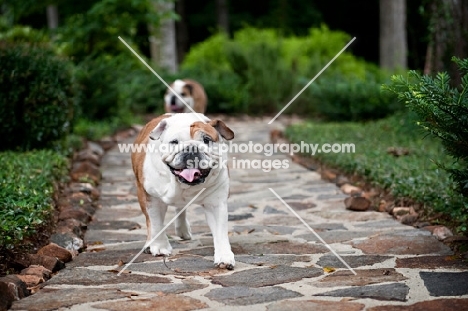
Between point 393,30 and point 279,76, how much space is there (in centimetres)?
413

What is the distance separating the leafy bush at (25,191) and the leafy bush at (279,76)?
24.3 feet

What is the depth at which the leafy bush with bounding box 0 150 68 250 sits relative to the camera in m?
4.70

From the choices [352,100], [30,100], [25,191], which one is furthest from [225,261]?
[352,100]


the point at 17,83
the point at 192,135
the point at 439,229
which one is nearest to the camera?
the point at 192,135

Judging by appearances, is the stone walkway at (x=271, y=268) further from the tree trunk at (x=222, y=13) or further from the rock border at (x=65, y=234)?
the tree trunk at (x=222, y=13)

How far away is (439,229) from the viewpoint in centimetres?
528

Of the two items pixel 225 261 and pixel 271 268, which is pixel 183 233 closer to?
pixel 225 261

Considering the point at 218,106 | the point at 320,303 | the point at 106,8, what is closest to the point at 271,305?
the point at 320,303

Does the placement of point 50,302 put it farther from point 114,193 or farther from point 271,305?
point 114,193

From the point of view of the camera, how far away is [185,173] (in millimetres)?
4363

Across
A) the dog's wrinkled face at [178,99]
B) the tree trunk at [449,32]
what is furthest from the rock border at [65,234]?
the tree trunk at [449,32]

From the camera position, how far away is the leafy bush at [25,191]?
4.70m

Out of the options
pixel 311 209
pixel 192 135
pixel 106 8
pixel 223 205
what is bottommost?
pixel 311 209

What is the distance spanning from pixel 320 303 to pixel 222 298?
54cm
